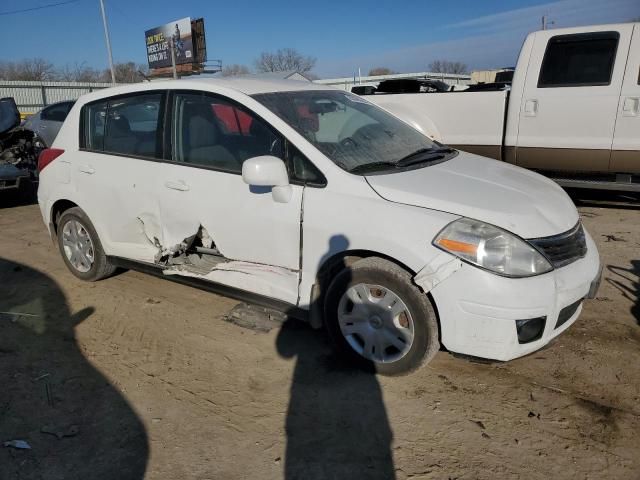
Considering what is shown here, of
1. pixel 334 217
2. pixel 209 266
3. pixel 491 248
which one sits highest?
pixel 334 217

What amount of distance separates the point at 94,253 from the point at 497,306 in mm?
3504

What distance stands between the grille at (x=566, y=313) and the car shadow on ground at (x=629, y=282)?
114 centimetres

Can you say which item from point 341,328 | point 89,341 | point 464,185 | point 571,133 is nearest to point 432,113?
point 571,133

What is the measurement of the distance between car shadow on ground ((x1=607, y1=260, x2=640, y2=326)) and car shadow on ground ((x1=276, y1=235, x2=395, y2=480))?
224cm

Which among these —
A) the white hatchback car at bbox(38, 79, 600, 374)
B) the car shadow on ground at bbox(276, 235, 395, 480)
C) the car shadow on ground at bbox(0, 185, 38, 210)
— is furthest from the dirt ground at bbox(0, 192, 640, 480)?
the car shadow on ground at bbox(0, 185, 38, 210)

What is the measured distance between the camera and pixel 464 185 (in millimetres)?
3135

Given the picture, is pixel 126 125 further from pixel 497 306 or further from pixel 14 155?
pixel 14 155

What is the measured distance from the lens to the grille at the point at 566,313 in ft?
9.45

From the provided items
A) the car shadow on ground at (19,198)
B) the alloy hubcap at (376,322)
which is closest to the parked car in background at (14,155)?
the car shadow on ground at (19,198)

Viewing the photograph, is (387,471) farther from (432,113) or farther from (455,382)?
(432,113)

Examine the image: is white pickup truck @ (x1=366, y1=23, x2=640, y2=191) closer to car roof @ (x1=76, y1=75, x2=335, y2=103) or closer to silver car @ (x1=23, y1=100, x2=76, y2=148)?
car roof @ (x1=76, y1=75, x2=335, y2=103)

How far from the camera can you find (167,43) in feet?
146

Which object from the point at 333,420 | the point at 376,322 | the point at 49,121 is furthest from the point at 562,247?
the point at 49,121

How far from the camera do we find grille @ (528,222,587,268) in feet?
9.23
